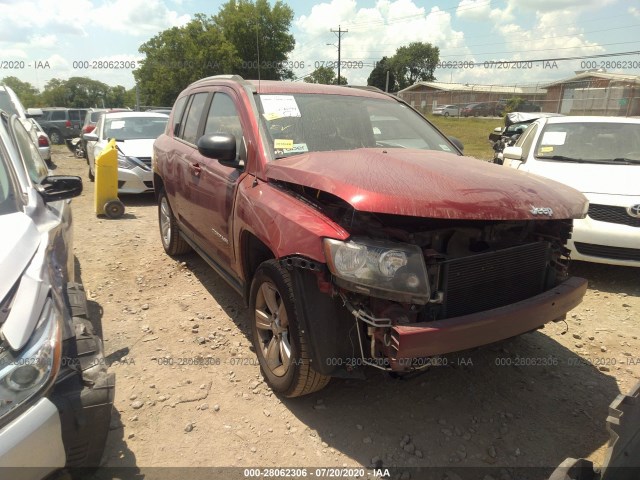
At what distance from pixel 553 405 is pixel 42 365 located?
9.26ft

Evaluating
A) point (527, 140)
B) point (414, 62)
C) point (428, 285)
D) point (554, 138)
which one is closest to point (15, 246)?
point (428, 285)

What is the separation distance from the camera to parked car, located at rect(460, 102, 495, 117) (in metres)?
44.3

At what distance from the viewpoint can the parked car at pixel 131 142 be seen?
8.50m

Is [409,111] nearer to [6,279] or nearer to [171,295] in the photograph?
[171,295]

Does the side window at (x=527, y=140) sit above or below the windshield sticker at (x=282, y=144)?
below

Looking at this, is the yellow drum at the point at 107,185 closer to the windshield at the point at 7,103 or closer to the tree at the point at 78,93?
the windshield at the point at 7,103

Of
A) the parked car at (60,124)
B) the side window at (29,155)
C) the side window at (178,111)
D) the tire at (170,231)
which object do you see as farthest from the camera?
the parked car at (60,124)

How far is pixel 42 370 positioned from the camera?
5.53 ft

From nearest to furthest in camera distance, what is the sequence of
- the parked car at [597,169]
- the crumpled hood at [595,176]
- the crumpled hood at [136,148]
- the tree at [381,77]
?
the parked car at [597,169] < the crumpled hood at [595,176] < the crumpled hood at [136,148] < the tree at [381,77]

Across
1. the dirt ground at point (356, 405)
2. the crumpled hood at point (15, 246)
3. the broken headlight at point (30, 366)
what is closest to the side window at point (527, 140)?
the dirt ground at point (356, 405)

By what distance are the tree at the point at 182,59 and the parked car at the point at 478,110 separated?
22813 mm

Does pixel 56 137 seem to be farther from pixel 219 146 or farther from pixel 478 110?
pixel 478 110

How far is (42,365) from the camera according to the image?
1689mm

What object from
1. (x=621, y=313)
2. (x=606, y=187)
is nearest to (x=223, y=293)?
(x=621, y=313)
